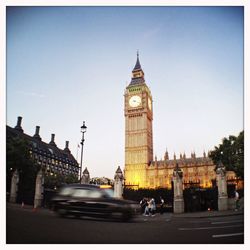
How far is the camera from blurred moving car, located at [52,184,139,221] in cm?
972

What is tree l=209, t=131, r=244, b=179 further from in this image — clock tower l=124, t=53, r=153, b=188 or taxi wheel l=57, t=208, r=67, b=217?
clock tower l=124, t=53, r=153, b=188

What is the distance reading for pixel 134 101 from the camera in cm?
9231

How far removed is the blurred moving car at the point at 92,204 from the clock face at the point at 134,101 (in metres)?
81.8

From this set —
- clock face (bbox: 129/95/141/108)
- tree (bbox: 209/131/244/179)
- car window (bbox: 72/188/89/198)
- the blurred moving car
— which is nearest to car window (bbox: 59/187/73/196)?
the blurred moving car

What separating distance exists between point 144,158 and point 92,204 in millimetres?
79595

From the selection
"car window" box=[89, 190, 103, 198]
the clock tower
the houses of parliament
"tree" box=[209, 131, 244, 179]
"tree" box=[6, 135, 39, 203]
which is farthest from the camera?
the clock tower

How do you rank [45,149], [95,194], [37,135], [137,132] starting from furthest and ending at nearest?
[137,132] < [37,135] < [45,149] < [95,194]

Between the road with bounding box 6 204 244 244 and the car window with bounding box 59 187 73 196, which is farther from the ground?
the car window with bounding box 59 187 73 196

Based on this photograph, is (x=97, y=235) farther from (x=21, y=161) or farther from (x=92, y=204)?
(x=21, y=161)

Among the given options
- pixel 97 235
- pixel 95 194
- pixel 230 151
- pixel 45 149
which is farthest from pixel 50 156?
pixel 97 235

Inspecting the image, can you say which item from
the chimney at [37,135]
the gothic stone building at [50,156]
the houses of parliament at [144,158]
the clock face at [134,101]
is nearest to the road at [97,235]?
the gothic stone building at [50,156]
